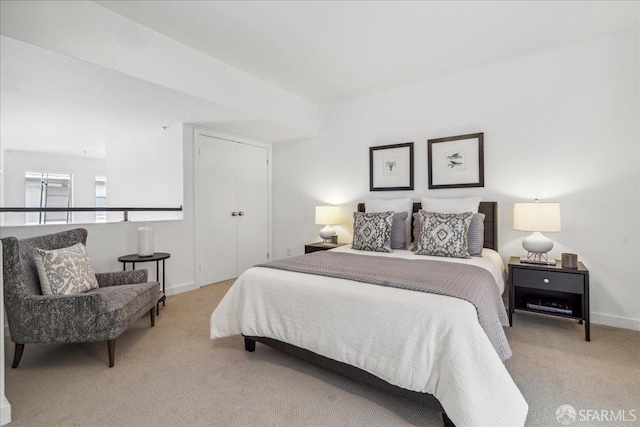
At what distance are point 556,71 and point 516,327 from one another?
8.15 feet

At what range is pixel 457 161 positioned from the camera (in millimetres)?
3469

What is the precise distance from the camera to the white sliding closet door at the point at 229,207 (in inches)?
163

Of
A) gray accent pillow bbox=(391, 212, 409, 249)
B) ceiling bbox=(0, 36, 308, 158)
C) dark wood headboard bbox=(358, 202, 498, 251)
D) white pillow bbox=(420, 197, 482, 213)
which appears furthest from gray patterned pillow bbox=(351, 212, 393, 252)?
ceiling bbox=(0, 36, 308, 158)

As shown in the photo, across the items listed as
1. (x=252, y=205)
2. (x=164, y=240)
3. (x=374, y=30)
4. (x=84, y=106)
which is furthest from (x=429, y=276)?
(x=84, y=106)

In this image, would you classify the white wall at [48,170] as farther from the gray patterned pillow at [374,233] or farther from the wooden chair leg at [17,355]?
the gray patterned pillow at [374,233]

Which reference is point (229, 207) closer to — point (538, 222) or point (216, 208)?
point (216, 208)

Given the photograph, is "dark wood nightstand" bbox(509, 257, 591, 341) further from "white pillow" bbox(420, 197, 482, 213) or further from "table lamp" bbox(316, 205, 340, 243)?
"table lamp" bbox(316, 205, 340, 243)

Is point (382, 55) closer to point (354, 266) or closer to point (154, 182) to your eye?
point (354, 266)

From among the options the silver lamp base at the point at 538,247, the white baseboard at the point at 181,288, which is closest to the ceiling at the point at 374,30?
the silver lamp base at the point at 538,247

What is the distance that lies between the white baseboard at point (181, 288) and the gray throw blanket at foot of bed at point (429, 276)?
204cm

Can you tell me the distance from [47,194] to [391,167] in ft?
23.9

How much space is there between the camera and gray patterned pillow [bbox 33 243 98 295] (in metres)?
2.14

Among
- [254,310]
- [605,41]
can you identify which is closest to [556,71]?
[605,41]

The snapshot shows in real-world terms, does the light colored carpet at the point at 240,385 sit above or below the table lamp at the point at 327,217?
below
